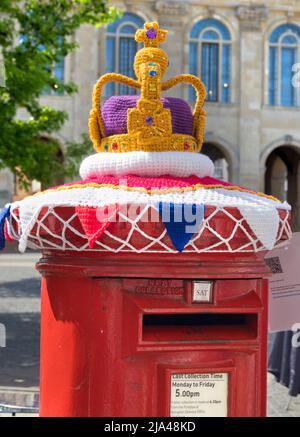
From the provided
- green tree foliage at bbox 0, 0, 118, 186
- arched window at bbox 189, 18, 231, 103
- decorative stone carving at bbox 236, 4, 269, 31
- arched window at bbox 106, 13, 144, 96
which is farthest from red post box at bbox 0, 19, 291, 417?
decorative stone carving at bbox 236, 4, 269, 31

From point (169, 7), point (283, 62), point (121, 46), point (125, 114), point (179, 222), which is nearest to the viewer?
point (179, 222)

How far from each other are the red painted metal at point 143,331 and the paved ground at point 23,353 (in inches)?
105

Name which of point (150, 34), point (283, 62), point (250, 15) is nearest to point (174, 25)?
point (250, 15)

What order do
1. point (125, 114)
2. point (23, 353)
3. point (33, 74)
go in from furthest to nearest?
point (33, 74) → point (23, 353) → point (125, 114)

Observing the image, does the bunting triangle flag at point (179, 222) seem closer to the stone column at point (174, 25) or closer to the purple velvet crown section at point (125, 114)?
the purple velvet crown section at point (125, 114)

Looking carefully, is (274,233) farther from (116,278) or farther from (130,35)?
(130,35)

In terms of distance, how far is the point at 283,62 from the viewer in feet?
95.7

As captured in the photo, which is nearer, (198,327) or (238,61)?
(198,327)

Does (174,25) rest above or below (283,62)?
above

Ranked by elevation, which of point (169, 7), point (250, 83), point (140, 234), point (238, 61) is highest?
point (169, 7)

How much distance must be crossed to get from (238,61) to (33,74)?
20.3 metres

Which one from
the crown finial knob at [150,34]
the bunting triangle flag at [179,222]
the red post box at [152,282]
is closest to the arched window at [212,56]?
the crown finial knob at [150,34]

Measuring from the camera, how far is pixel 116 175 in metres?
2.37

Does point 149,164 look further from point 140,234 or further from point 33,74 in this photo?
point 33,74
